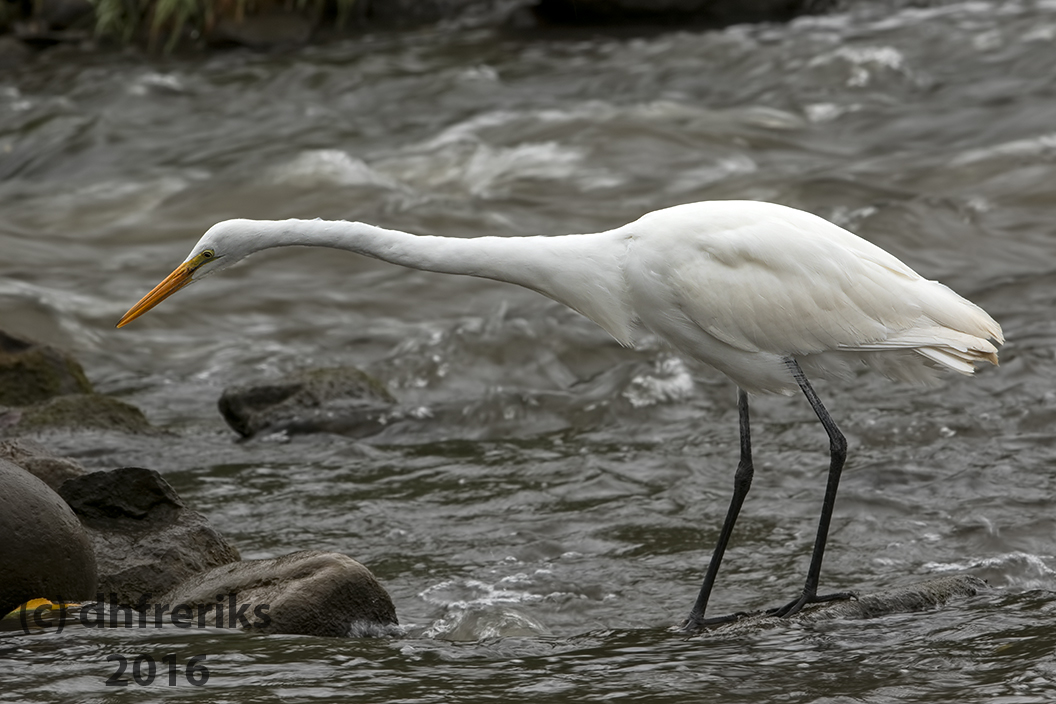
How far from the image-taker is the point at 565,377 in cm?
816

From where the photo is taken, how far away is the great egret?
469cm

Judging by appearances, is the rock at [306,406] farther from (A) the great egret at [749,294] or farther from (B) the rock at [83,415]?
(A) the great egret at [749,294]

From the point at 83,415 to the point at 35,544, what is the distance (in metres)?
2.61

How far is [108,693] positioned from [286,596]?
2.27ft

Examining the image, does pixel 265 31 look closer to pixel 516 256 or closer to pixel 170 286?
pixel 170 286

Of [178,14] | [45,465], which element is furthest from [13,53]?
[45,465]

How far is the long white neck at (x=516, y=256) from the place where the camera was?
4484 millimetres

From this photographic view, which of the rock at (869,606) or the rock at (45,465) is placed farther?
the rock at (45,465)

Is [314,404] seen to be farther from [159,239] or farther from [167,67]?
[167,67]

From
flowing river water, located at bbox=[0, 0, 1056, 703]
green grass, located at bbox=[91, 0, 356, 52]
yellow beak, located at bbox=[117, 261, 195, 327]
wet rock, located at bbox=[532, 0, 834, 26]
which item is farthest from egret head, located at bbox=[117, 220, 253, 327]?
green grass, located at bbox=[91, 0, 356, 52]

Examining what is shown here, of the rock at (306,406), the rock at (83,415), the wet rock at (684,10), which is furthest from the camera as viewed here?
Result: the wet rock at (684,10)

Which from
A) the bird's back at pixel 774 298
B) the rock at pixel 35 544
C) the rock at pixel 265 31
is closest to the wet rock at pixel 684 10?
the rock at pixel 265 31

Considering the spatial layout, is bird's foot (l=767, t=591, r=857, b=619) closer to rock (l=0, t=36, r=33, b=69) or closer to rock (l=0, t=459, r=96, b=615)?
rock (l=0, t=459, r=96, b=615)

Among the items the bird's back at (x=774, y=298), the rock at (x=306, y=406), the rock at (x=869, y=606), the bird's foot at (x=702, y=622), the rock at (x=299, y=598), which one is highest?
the bird's back at (x=774, y=298)
